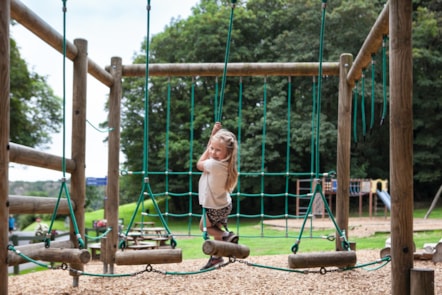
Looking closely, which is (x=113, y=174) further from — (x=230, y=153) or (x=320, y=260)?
(x=320, y=260)

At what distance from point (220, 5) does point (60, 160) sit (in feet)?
68.4

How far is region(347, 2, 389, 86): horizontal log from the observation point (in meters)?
4.09

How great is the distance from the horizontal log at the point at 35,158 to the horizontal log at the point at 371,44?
2.71m

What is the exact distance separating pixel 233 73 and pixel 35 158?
8.42 feet

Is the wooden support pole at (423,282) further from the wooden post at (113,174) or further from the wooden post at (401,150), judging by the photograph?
the wooden post at (113,174)

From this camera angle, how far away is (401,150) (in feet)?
10.2

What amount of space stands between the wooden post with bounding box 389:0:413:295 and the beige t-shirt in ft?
3.93

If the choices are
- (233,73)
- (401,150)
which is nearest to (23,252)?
(401,150)

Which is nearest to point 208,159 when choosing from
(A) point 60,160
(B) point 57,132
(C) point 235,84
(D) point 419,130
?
(A) point 60,160

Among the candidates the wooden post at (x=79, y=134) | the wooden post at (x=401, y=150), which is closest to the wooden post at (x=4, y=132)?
the wooden post at (x=79, y=134)

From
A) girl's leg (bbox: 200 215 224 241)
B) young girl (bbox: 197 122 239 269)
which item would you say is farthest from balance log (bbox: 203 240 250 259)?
girl's leg (bbox: 200 215 224 241)

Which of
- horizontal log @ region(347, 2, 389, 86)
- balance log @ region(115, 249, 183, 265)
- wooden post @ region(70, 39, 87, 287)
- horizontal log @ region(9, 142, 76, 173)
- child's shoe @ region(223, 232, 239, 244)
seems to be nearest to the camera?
balance log @ region(115, 249, 183, 265)

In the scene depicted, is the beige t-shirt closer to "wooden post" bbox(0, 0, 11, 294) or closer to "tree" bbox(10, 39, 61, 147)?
"wooden post" bbox(0, 0, 11, 294)

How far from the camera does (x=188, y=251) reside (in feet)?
35.1
